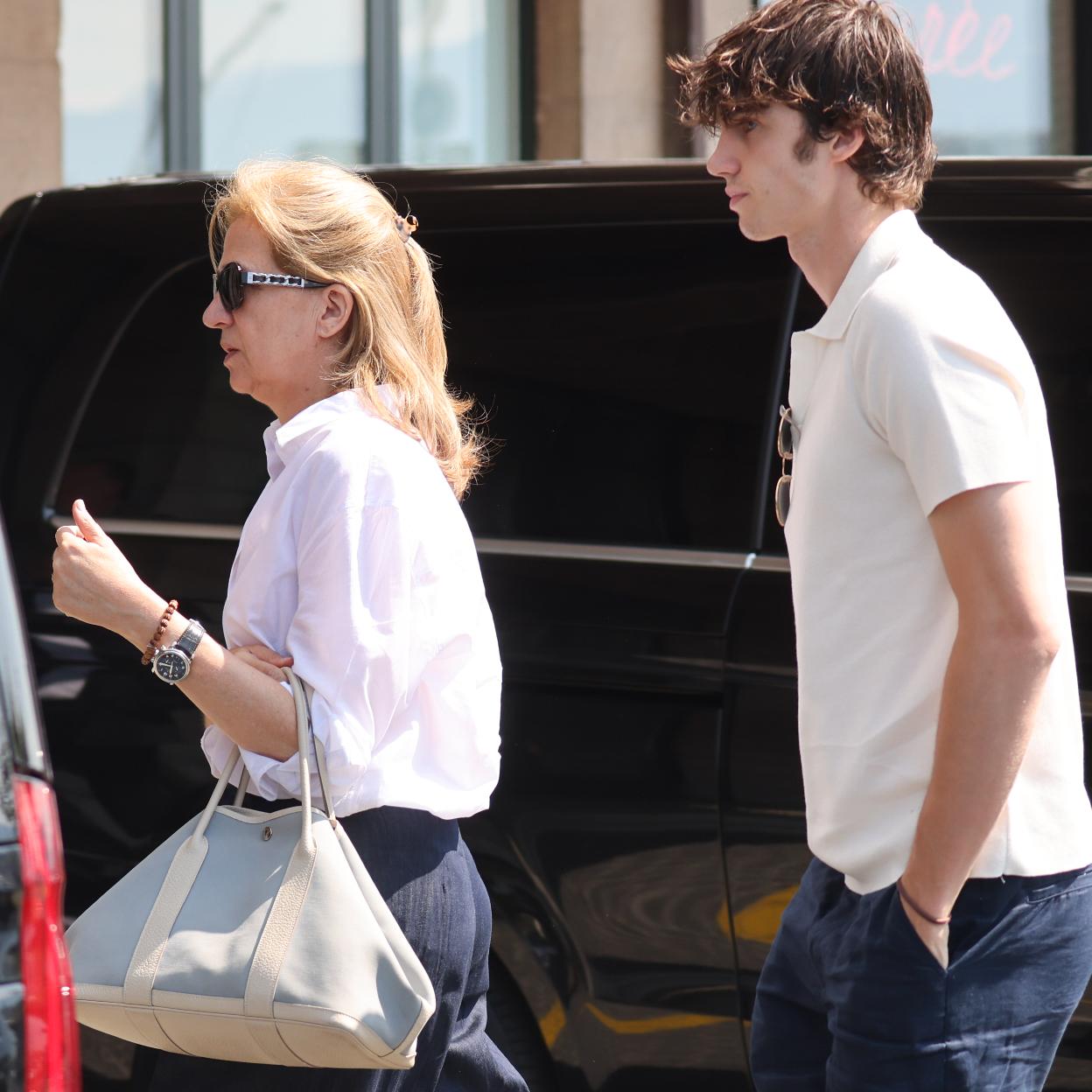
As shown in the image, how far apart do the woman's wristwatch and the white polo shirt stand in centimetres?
70

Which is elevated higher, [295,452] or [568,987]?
[295,452]

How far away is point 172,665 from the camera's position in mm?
1949

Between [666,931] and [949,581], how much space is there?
1.28 meters

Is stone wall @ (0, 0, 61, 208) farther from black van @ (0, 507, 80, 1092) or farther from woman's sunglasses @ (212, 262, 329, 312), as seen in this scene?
black van @ (0, 507, 80, 1092)

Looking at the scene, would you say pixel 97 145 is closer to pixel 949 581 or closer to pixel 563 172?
pixel 563 172

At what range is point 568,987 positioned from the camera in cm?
285

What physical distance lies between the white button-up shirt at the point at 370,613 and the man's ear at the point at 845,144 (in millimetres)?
634

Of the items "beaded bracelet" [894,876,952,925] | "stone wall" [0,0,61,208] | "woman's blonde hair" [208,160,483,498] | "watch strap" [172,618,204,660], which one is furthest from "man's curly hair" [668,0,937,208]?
"stone wall" [0,0,61,208]

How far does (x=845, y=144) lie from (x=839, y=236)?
3.9 inches

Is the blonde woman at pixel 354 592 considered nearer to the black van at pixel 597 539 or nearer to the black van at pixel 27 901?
the black van at pixel 27 901

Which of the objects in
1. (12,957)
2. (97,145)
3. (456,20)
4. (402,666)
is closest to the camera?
(12,957)

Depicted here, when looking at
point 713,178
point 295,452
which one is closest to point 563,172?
point 713,178

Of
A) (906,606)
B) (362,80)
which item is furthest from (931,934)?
(362,80)

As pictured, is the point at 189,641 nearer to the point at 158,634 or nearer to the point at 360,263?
the point at 158,634
